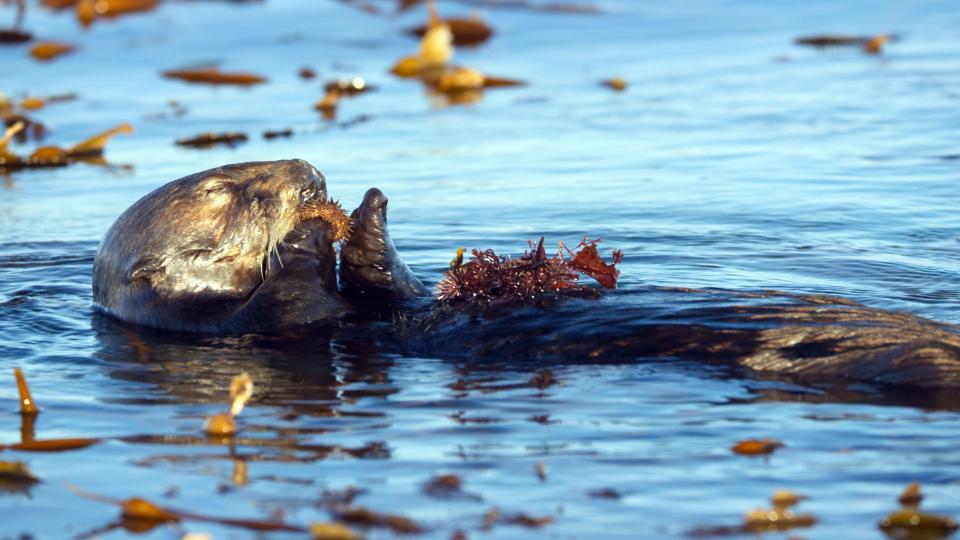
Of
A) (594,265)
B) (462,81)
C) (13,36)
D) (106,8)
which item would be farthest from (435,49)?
(594,265)

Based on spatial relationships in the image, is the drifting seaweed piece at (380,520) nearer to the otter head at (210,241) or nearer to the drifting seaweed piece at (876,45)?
the otter head at (210,241)

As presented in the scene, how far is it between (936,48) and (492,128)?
13.9 ft

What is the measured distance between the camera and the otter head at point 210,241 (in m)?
4.77

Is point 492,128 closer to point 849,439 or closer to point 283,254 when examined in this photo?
point 283,254

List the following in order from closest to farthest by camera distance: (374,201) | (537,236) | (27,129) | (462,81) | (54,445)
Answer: (54,445)
(374,201)
(537,236)
(27,129)
(462,81)

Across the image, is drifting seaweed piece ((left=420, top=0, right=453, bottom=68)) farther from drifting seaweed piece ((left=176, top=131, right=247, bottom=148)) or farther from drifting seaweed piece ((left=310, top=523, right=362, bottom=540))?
drifting seaweed piece ((left=310, top=523, right=362, bottom=540))

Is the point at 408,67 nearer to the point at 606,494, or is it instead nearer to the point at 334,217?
the point at 334,217

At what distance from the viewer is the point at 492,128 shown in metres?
9.05

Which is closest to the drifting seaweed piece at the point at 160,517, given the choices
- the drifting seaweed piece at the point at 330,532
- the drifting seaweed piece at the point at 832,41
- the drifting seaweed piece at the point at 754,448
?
the drifting seaweed piece at the point at 330,532

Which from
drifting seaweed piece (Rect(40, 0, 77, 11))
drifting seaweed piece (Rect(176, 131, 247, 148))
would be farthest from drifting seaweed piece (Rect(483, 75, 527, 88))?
drifting seaweed piece (Rect(40, 0, 77, 11))

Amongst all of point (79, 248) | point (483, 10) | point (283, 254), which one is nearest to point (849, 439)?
point (283, 254)

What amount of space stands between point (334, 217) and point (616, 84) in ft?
18.9

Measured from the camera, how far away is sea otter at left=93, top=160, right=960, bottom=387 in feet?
13.1

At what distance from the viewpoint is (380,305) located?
476 centimetres
